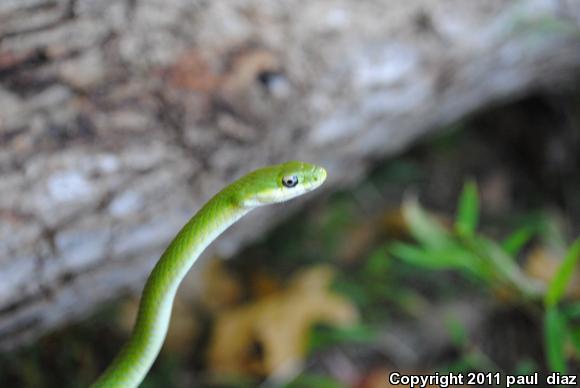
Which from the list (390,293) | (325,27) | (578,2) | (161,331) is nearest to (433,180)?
(390,293)

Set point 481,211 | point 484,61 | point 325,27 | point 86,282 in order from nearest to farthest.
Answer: point 86,282, point 325,27, point 484,61, point 481,211

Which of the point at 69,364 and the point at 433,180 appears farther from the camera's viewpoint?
the point at 433,180

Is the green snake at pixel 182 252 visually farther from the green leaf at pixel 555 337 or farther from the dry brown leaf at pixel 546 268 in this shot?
the dry brown leaf at pixel 546 268

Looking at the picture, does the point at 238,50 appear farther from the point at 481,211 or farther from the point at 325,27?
the point at 481,211

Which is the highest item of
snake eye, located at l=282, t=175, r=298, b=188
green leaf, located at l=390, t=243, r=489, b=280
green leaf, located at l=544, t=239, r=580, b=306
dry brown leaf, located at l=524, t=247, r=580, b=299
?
dry brown leaf, located at l=524, t=247, r=580, b=299

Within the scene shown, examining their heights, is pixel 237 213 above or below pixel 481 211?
below

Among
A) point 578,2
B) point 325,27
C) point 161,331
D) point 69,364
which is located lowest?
point 161,331

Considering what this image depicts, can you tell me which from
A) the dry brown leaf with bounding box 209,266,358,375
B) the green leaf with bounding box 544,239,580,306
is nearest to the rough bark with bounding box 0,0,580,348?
the dry brown leaf with bounding box 209,266,358,375

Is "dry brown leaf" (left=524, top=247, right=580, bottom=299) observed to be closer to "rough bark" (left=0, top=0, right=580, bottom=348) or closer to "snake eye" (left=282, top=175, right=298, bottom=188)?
"rough bark" (left=0, top=0, right=580, bottom=348)
